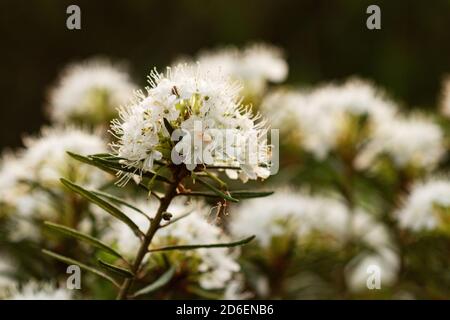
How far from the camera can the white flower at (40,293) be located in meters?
1.69

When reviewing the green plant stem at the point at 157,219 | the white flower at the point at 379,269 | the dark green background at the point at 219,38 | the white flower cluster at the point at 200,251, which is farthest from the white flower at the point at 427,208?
the dark green background at the point at 219,38

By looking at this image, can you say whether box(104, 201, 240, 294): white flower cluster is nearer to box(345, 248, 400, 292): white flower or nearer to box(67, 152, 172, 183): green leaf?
box(67, 152, 172, 183): green leaf

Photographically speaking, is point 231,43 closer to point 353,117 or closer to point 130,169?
point 353,117

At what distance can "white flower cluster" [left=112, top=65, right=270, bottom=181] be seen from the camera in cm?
130

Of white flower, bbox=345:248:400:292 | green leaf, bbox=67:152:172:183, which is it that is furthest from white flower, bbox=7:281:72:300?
white flower, bbox=345:248:400:292

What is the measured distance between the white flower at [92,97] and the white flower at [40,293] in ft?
3.24

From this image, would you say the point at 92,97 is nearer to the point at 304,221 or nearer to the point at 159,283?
the point at 304,221

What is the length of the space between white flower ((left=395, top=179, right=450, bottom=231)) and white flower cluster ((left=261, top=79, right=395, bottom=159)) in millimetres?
382

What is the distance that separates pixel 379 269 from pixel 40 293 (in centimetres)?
102

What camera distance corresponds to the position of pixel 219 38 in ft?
19.3

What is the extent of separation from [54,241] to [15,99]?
4158 millimetres

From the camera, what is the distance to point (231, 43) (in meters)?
5.76
